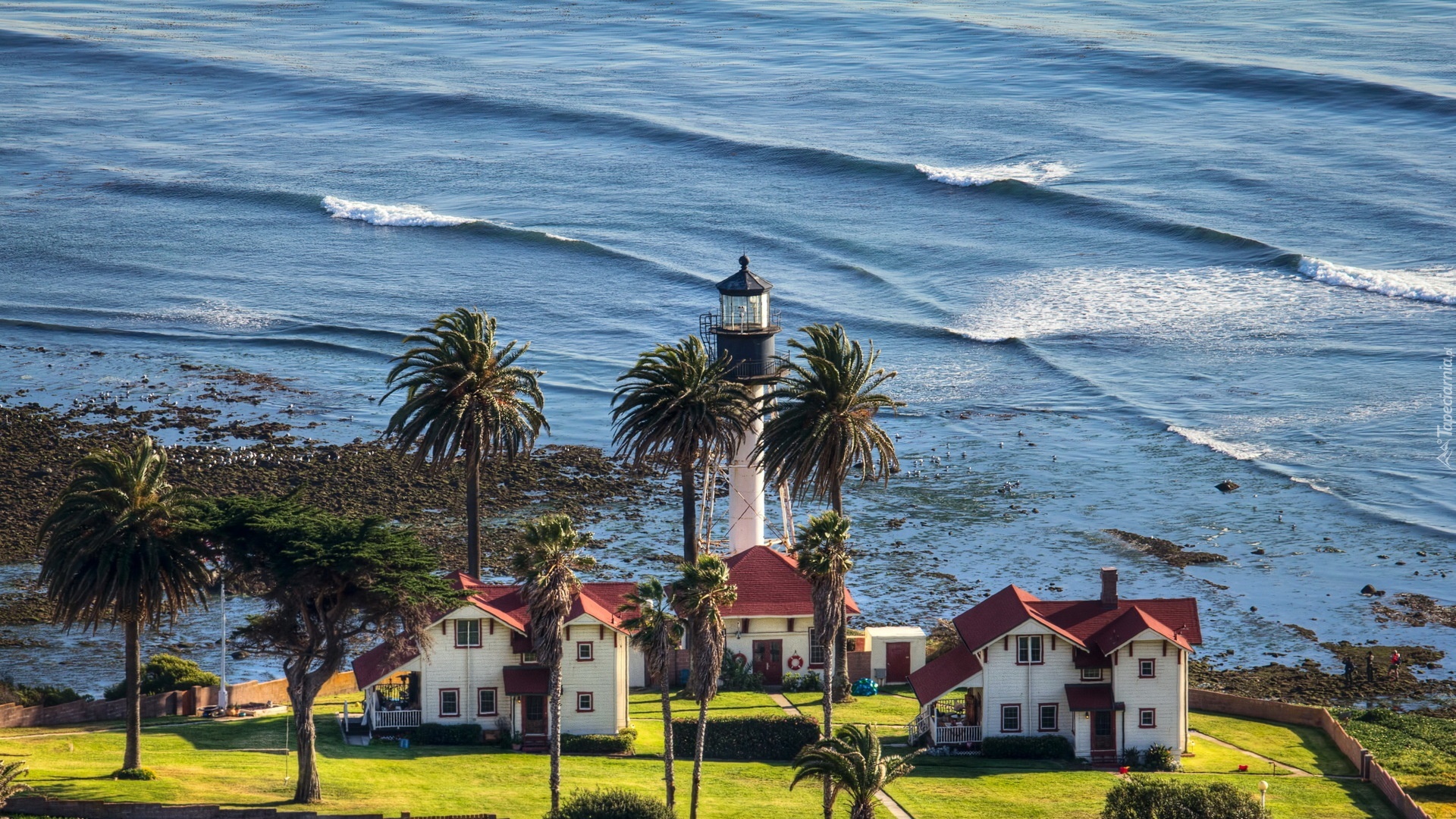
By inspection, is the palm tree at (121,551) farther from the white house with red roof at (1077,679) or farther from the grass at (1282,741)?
the grass at (1282,741)

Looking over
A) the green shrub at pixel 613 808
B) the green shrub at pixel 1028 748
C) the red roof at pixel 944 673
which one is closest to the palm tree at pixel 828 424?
the red roof at pixel 944 673

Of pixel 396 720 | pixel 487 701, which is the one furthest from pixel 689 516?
pixel 396 720

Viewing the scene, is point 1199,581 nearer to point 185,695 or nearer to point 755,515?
point 755,515

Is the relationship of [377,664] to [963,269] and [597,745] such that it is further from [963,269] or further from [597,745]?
[963,269]

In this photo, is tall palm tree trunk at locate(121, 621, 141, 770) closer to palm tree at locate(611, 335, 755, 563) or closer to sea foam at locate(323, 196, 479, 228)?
palm tree at locate(611, 335, 755, 563)

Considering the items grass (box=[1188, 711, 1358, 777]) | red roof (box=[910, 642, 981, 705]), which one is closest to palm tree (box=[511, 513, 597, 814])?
red roof (box=[910, 642, 981, 705])

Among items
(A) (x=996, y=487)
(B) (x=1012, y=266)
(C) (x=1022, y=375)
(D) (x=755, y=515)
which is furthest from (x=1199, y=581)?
(B) (x=1012, y=266)
